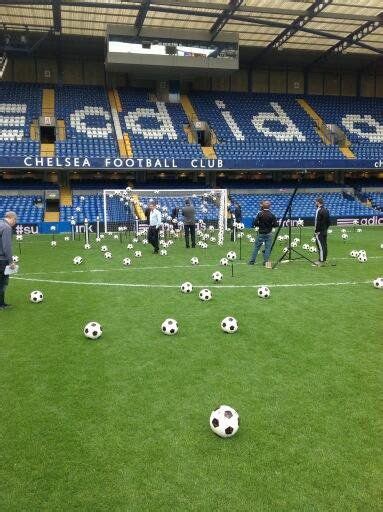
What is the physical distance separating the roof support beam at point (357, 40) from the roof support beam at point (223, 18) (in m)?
10.0

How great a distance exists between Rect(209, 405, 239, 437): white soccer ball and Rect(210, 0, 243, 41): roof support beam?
97.8ft

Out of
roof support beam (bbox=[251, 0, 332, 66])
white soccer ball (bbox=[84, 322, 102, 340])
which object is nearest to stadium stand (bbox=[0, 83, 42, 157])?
roof support beam (bbox=[251, 0, 332, 66])

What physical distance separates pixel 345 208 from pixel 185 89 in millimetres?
19753

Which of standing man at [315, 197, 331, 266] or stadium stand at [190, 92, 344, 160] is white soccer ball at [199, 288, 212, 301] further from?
stadium stand at [190, 92, 344, 160]

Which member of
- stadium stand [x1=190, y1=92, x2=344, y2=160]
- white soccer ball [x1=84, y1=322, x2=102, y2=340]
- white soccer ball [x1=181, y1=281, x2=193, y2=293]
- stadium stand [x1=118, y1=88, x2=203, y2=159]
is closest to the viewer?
white soccer ball [x1=84, y1=322, x2=102, y2=340]

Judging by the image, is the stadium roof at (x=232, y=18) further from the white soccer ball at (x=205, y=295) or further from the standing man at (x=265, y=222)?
the white soccer ball at (x=205, y=295)

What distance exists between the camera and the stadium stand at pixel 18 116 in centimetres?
3225

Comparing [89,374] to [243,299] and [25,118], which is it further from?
[25,118]

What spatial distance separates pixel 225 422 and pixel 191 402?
863 mm

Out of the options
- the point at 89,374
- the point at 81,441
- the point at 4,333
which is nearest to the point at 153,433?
the point at 81,441

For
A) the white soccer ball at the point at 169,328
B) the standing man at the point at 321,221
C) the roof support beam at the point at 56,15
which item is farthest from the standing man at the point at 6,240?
the roof support beam at the point at 56,15

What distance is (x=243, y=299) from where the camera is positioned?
402 inches

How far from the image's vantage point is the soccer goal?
26.5 metres

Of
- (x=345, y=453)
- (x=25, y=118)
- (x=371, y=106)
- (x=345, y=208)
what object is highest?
(x=371, y=106)
